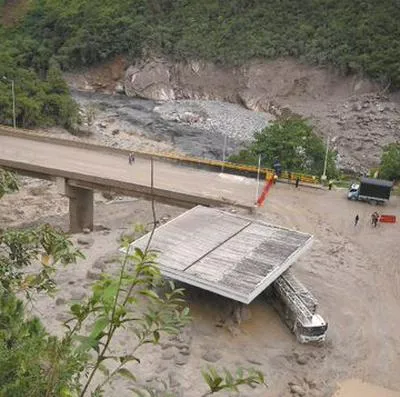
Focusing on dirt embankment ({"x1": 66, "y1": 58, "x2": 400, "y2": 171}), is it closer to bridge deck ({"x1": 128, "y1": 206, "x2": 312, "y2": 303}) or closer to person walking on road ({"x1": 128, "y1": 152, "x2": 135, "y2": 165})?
person walking on road ({"x1": 128, "y1": 152, "x2": 135, "y2": 165})

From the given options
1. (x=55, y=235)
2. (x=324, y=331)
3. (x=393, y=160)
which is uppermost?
(x=55, y=235)

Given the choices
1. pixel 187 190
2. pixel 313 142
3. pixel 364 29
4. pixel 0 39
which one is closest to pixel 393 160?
pixel 313 142

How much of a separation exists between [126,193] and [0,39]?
2024 inches

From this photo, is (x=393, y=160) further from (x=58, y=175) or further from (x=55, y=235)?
(x=55, y=235)

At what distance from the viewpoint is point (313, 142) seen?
31.5 metres

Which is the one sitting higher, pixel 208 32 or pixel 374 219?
pixel 208 32

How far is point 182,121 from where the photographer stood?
55.0 metres

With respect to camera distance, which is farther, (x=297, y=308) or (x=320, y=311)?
(x=320, y=311)

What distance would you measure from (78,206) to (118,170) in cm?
258

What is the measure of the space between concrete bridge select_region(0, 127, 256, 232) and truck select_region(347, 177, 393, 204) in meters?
4.75

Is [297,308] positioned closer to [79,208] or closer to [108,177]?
[108,177]

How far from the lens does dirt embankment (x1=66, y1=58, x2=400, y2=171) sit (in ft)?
171

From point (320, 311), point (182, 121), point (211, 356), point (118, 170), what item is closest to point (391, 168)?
point (118, 170)

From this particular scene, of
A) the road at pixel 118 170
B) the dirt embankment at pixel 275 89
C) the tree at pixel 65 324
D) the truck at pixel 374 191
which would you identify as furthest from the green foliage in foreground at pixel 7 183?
the dirt embankment at pixel 275 89
